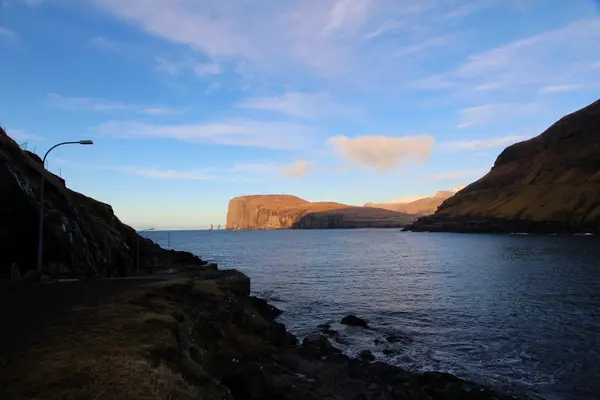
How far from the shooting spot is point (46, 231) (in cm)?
2945

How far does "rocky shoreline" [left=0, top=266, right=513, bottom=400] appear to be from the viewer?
27.6ft

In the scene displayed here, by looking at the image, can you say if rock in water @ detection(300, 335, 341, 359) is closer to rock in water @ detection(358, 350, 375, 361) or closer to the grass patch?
rock in water @ detection(358, 350, 375, 361)

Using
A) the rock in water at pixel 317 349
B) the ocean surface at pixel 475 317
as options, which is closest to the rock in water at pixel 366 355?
the ocean surface at pixel 475 317

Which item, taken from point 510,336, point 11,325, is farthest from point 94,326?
point 510,336

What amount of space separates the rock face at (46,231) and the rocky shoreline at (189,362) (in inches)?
448

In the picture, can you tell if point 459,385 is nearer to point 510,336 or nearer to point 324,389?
point 324,389

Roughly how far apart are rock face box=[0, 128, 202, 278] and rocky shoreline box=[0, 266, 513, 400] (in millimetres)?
11390

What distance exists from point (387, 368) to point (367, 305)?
19.9m

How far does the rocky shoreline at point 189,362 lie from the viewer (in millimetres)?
8422

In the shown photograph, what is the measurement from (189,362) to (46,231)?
922 inches

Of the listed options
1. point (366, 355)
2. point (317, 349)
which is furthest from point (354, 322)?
point (317, 349)

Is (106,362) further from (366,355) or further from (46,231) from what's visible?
(46,231)

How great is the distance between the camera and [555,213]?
171m

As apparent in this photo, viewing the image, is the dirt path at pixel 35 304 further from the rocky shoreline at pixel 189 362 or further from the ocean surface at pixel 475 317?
the ocean surface at pixel 475 317
